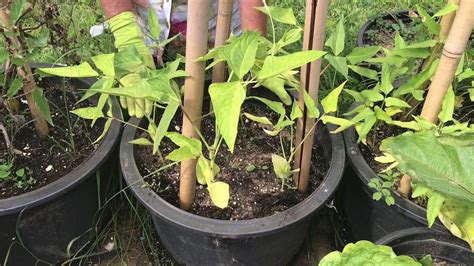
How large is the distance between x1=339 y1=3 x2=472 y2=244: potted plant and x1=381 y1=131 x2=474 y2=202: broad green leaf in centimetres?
10

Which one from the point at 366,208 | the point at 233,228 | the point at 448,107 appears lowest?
the point at 366,208

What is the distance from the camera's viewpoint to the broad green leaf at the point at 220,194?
1.13 metres

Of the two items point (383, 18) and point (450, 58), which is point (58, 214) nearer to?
point (450, 58)

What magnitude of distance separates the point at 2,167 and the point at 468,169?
1.07m

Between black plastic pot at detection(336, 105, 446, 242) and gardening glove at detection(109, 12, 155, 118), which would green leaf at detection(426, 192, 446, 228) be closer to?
black plastic pot at detection(336, 105, 446, 242)

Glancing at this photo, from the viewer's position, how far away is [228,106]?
34.0 inches

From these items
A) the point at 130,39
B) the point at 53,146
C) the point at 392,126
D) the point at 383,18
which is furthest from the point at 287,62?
the point at 383,18

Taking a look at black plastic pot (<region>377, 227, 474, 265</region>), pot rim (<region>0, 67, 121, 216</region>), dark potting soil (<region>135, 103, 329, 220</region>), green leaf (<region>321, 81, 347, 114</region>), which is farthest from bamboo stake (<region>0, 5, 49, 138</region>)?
black plastic pot (<region>377, 227, 474, 265</region>)

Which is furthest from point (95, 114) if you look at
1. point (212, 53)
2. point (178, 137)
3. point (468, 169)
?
point (468, 169)

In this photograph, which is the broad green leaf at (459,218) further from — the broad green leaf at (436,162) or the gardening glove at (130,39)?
the gardening glove at (130,39)

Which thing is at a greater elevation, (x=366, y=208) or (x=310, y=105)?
(x=310, y=105)

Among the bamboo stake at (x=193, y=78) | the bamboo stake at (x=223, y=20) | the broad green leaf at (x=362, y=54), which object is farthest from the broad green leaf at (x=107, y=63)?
the broad green leaf at (x=362, y=54)

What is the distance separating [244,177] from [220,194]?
21cm

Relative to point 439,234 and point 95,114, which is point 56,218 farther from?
point 439,234
